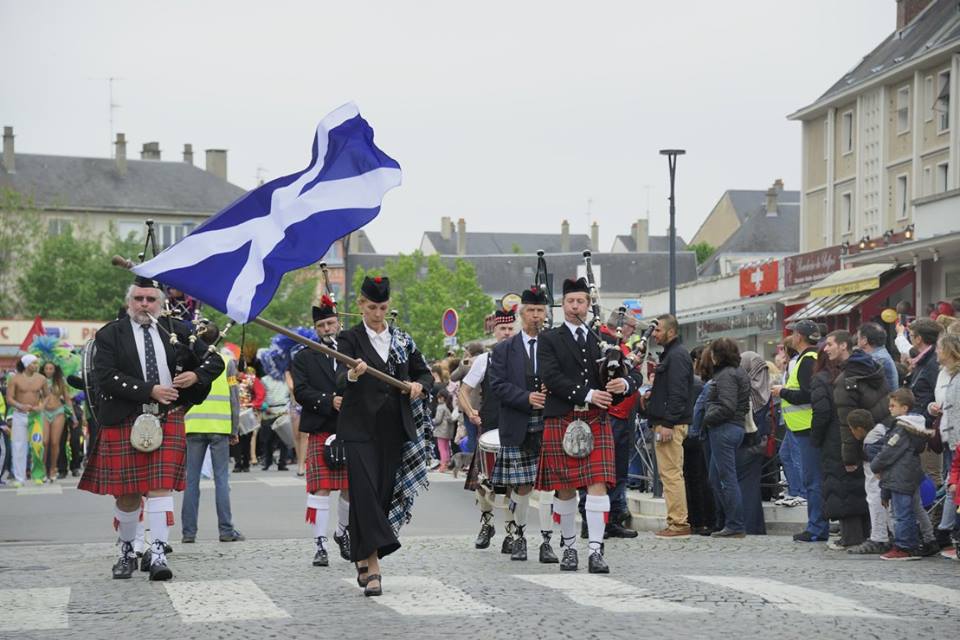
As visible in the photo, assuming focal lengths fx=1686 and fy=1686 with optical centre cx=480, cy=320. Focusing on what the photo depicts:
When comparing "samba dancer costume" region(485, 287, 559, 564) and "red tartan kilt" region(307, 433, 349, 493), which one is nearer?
"samba dancer costume" region(485, 287, 559, 564)

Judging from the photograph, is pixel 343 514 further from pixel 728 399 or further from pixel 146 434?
pixel 728 399

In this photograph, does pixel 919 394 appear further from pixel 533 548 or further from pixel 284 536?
pixel 284 536

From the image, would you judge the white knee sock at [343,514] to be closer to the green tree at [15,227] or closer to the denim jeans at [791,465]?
the denim jeans at [791,465]

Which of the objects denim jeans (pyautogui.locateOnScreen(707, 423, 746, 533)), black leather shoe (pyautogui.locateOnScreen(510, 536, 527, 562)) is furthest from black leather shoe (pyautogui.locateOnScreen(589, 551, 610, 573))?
denim jeans (pyautogui.locateOnScreen(707, 423, 746, 533))

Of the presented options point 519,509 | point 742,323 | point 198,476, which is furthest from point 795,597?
point 742,323

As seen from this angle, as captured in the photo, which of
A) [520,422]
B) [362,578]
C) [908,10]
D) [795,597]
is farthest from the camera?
[908,10]

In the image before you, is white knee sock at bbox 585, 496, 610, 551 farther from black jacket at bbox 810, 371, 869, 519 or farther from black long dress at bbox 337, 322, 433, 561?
black jacket at bbox 810, 371, 869, 519

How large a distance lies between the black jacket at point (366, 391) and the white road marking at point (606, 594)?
128 centimetres

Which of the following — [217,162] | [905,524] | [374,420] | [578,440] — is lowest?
[905,524]

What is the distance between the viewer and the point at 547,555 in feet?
39.4

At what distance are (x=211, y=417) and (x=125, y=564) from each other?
3.27m

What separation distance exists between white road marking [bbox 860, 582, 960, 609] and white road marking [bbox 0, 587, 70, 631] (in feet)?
15.5

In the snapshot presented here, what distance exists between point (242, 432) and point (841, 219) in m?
34.2

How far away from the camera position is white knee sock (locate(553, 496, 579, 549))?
448 inches
